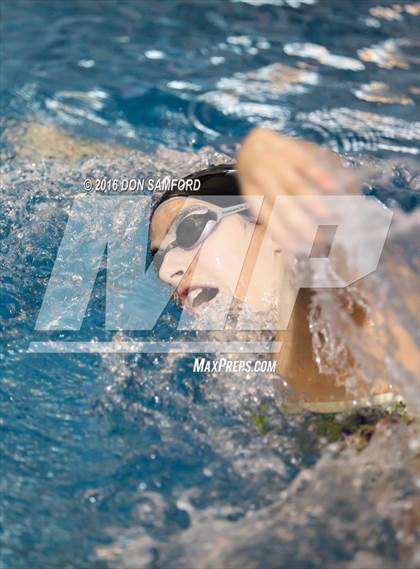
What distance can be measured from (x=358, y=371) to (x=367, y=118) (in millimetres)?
2239

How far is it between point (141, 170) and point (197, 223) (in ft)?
4.14

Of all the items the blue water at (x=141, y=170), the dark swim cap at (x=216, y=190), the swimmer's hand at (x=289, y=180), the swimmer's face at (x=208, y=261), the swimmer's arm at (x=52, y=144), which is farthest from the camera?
the swimmer's arm at (x=52, y=144)

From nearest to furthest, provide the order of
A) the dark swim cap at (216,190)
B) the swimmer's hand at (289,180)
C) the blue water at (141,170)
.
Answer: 1. the swimmer's hand at (289,180)
2. the blue water at (141,170)
3. the dark swim cap at (216,190)

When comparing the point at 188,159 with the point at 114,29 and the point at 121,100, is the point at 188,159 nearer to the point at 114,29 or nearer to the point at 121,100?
the point at 121,100

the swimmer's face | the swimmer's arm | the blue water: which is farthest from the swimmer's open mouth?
the swimmer's arm

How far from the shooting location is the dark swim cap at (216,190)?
2.46 metres

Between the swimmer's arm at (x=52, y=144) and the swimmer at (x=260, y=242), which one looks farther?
the swimmer's arm at (x=52, y=144)

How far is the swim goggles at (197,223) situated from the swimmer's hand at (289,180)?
0.23 m

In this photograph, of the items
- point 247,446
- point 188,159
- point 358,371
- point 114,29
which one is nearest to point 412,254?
point 358,371

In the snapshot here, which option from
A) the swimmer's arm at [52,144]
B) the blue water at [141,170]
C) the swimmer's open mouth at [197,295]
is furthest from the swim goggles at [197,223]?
the swimmer's arm at [52,144]

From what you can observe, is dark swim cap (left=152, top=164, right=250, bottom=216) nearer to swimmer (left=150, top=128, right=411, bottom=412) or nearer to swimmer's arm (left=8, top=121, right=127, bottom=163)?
swimmer (left=150, top=128, right=411, bottom=412)

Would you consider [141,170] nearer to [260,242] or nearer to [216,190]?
[216,190]

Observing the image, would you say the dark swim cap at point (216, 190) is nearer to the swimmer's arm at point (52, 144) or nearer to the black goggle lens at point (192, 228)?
the black goggle lens at point (192, 228)

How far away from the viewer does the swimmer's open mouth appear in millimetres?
2422
